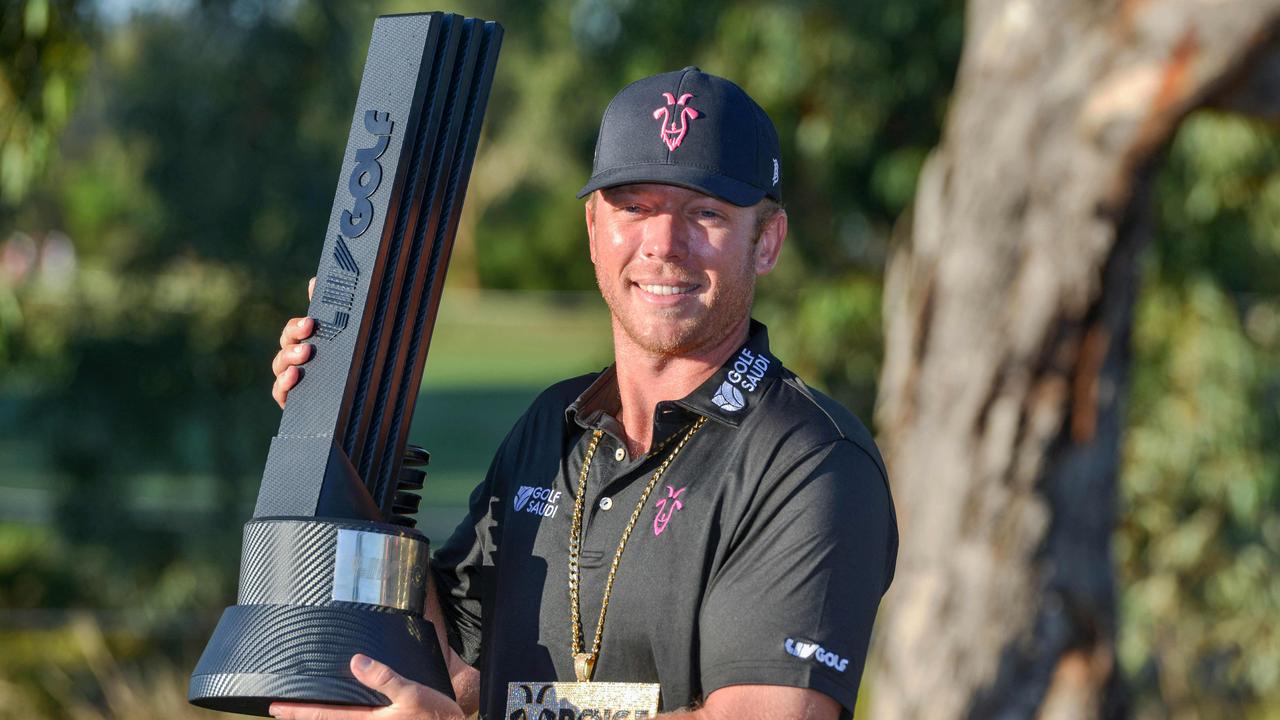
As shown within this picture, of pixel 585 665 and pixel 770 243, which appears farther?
pixel 770 243

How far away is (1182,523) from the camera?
428 inches

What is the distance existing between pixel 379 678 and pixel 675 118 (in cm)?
123

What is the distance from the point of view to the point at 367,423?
3.23 m

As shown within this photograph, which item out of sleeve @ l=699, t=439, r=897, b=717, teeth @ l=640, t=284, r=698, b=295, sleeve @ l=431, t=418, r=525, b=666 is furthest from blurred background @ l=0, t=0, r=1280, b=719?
sleeve @ l=699, t=439, r=897, b=717

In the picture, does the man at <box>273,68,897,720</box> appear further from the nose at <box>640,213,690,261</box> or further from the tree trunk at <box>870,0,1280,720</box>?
the tree trunk at <box>870,0,1280,720</box>

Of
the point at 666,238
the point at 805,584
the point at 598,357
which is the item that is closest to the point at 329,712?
the point at 805,584

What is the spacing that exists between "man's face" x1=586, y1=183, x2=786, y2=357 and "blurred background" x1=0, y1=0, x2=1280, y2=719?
6.89 meters

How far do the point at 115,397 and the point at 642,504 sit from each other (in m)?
8.21

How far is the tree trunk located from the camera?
281 inches

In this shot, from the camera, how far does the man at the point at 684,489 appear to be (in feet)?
9.59

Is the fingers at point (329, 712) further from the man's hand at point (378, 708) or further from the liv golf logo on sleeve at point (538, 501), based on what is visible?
the liv golf logo on sleeve at point (538, 501)

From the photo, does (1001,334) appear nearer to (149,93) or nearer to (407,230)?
(407,230)

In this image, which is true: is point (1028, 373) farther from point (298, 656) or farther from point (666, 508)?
point (298, 656)

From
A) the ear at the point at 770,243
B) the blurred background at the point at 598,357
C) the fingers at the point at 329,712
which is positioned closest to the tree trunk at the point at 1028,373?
the blurred background at the point at 598,357
